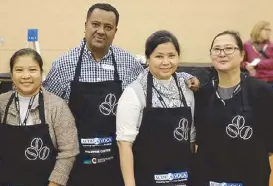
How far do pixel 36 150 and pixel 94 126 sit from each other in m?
0.30

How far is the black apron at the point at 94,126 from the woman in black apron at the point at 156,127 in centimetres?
19

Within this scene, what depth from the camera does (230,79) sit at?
5.49ft

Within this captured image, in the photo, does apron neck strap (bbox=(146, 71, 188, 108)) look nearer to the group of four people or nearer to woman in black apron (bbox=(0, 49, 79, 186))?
the group of four people

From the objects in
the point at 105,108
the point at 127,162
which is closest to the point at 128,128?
the point at 127,162

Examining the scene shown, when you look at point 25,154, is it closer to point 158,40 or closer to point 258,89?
point 158,40

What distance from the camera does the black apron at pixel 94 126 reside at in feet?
5.85

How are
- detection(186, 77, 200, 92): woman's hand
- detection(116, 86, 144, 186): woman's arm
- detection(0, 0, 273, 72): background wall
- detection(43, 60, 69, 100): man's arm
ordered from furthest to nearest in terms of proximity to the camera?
detection(0, 0, 273, 72): background wall < detection(43, 60, 69, 100): man's arm < detection(186, 77, 200, 92): woman's hand < detection(116, 86, 144, 186): woman's arm

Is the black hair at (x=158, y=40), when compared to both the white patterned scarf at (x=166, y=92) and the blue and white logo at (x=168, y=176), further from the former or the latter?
the blue and white logo at (x=168, y=176)

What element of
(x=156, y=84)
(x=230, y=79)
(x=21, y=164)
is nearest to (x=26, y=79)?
(x=21, y=164)

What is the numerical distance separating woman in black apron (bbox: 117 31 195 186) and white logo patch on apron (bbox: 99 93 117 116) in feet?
0.59

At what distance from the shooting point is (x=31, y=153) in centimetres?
160

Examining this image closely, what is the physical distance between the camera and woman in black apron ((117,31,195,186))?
159 cm

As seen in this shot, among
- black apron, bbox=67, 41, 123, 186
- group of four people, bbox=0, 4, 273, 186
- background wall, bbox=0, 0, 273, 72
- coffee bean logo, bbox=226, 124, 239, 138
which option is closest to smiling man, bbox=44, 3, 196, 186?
Answer: black apron, bbox=67, 41, 123, 186

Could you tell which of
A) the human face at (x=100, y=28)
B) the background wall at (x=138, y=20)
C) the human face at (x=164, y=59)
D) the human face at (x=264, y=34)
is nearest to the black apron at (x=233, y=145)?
the human face at (x=164, y=59)
